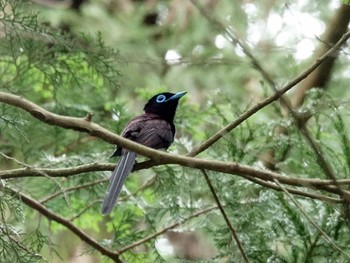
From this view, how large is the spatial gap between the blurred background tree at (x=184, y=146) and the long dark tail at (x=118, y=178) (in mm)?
174

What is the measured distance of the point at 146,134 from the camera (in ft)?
14.1

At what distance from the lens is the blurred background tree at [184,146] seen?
3.70 metres

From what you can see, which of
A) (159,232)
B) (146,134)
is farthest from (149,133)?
(159,232)

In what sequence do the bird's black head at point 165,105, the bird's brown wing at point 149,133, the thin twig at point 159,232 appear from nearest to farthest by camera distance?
the bird's brown wing at point 149,133 → the thin twig at point 159,232 → the bird's black head at point 165,105

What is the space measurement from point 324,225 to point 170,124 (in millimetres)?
1067

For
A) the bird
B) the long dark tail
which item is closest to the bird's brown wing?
the bird

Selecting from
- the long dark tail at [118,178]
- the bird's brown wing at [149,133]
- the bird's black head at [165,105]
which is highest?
the bird's black head at [165,105]

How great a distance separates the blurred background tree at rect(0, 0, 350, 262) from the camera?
3703 millimetres

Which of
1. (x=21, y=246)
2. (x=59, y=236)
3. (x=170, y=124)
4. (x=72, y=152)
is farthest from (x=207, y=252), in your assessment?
(x=21, y=246)

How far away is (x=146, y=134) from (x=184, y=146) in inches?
22.6

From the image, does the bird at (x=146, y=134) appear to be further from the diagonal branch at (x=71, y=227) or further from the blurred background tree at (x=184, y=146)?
the diagonal branch at (x=71, y=227)

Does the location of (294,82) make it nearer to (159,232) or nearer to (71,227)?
(159,232)

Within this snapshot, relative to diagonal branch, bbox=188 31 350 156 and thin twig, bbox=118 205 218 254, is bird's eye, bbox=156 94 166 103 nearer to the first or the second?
thin twig, bbox=118 205 218 254

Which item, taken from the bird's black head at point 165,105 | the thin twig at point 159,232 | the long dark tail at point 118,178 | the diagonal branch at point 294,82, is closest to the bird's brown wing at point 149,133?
the bird's black head at point 165,105
